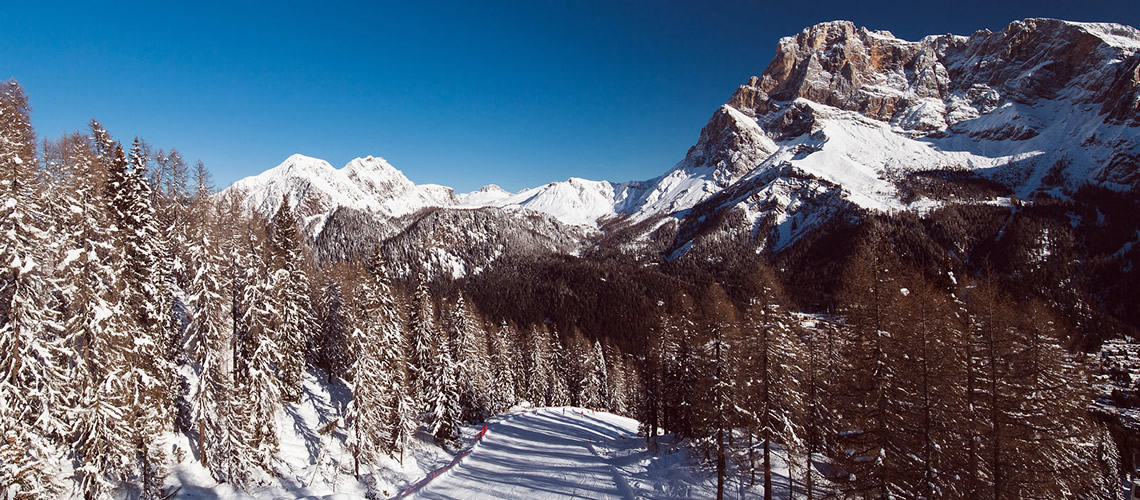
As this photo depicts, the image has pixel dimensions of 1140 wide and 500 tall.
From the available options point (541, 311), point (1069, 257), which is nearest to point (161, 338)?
point (541, 311)

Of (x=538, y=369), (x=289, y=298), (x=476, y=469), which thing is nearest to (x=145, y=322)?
(x=289, y=298)

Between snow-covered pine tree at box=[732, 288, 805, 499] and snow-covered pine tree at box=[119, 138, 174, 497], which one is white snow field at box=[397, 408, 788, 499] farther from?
snow-covered pine tree at box=[119, 138, 174, 497]

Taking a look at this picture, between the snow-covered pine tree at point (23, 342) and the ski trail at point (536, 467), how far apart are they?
15119 mm

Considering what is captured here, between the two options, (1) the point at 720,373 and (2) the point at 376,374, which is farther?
(2) the point at 376,374

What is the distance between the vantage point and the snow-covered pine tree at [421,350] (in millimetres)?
36156

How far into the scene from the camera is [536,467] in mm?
30578

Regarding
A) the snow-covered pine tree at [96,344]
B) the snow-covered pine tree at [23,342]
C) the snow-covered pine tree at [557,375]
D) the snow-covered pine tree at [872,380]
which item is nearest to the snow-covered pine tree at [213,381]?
the snow-covered pine tree at [96,344]

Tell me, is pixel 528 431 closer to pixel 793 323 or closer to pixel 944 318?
pixel 793 323

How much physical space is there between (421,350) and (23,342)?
25.0 meters

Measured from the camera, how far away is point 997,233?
6895 inches

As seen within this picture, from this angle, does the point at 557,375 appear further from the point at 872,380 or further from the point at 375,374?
the point at 872,380

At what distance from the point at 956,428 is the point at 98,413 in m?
27.8

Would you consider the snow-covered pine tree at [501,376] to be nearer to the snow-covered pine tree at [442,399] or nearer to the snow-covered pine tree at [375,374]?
the snow-covered pine tree at [442,399]

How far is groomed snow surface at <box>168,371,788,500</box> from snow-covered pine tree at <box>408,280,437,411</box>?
3802 millimetres
